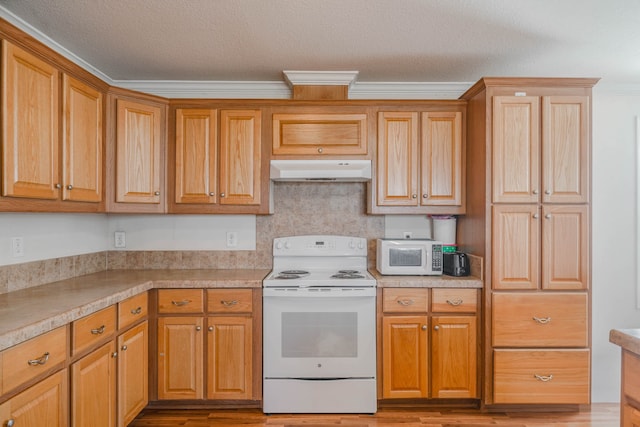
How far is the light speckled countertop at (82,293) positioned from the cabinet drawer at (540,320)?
5.24 ft

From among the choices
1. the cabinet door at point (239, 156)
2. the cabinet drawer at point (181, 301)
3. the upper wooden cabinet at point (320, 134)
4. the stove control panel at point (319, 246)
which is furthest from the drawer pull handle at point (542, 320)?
the cabinet drawer at point (181, 301)

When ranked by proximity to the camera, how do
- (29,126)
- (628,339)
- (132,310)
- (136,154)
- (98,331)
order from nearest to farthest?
(628,339)
(29,126)
(98,331)
(132,310)
(136,154)

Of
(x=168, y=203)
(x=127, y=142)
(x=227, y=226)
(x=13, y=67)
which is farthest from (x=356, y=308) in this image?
(x=13, y=67)

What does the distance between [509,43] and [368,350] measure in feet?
7.11

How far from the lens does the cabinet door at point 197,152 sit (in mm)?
2949

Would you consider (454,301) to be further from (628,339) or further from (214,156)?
(214,156)

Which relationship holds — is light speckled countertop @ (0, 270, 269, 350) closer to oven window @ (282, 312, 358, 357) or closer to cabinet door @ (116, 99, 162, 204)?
oven window @ (282, 312, 358, 357)

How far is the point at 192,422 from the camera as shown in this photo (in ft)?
8.57

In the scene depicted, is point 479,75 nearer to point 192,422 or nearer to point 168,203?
point 168,203

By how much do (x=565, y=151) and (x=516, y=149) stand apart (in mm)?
314

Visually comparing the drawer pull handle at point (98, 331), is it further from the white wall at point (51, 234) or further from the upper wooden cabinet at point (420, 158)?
the upper wooden cabinet at point (420, 158)

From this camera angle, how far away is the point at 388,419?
2.65 m

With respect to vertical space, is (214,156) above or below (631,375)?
above

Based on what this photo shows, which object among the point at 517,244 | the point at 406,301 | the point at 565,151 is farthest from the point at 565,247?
the point at 406,301
